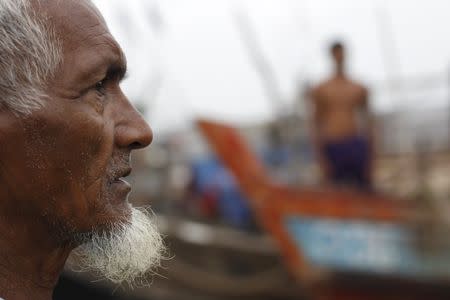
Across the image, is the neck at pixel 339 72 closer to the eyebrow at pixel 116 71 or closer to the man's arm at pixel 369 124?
the man's arm at pixel 369 124

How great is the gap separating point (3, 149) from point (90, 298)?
11686 millimetres

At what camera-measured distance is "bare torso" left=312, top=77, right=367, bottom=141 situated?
21.6 feet

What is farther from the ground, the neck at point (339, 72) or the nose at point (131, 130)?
the nose at point (131, 130)

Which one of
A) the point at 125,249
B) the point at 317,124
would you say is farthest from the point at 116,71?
the point at 317,124

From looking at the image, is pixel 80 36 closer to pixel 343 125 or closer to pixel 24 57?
pixel 24 57

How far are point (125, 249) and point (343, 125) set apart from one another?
544 cm

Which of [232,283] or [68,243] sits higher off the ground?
[68,243]

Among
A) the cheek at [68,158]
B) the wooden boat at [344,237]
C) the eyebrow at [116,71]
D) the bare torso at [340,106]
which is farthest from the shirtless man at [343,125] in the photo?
the cheek at [68,158]

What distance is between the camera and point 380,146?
8422 millimetres

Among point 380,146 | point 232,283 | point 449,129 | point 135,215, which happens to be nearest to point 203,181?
point 232,283

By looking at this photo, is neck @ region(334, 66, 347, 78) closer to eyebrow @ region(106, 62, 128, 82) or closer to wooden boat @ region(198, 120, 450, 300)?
wooden boat @ region(198, 120, 450, 300)

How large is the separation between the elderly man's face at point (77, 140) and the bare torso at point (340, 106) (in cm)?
537

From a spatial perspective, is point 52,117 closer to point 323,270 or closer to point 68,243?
point 68,243

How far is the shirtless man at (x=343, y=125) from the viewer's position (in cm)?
657
